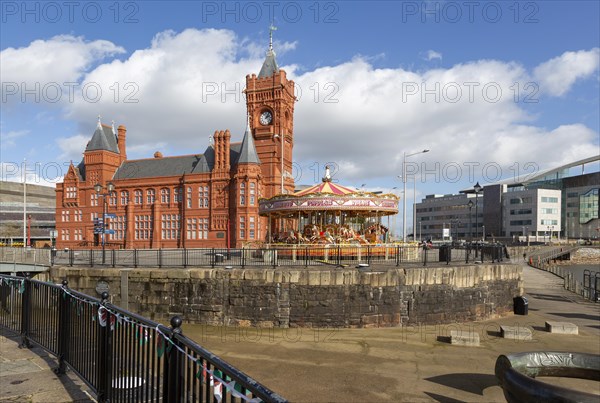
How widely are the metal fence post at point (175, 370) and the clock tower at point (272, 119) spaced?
4840 centimetres

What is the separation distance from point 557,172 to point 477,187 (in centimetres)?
Answer: 10780

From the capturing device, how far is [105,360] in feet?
17.2

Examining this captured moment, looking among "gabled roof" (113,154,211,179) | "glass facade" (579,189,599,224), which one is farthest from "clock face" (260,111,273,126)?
"glass facade" (579,189,599,224)

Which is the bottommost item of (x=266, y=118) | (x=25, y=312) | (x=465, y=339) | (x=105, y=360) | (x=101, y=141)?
(x=465, y=339)

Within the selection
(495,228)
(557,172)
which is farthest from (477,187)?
(557,172)

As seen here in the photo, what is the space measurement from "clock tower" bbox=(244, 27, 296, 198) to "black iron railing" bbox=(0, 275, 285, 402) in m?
44.5

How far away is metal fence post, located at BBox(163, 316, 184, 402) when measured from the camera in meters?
3.83

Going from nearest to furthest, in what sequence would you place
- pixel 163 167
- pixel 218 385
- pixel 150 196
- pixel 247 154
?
pixel 218 385
pixel 247 154
pixel 150 196
pixel 163 167

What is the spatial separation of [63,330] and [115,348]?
2092 millimetres

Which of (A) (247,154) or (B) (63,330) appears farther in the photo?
(A) (247,154)

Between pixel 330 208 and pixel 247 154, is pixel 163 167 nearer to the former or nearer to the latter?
pixel 247 154

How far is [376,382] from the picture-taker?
10914 mm

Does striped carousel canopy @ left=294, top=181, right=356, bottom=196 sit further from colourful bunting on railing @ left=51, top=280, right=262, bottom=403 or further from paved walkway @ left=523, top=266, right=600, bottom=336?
colourful bunting on railing @ left=51, top=280, right=262, bottom=403

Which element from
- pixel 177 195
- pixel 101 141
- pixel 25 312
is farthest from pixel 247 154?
pixel 25 312
